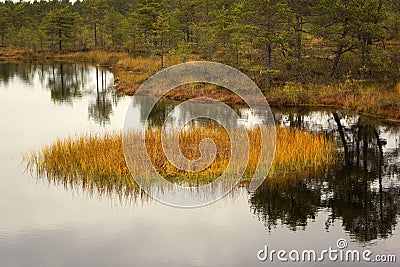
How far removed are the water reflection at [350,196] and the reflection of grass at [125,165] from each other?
2.98 ft

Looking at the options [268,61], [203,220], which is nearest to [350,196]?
[203,220]

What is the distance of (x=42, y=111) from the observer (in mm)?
28219

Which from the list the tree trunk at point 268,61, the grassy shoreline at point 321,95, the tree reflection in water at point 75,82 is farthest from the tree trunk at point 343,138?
the tree reflection in water at point 75,82

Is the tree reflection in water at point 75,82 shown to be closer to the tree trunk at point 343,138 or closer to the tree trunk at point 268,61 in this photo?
the tree trunk at point 268,61

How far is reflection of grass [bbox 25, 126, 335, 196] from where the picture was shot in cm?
1438

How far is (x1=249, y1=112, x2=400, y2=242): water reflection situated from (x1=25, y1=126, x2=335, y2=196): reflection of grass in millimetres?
909

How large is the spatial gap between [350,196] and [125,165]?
6.51 m

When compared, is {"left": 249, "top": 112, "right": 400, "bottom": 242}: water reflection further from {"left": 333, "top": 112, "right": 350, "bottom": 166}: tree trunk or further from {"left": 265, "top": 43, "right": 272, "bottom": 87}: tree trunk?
{"left": 265, "top": 43, "right": 272, "bottom": 87}: tree trunk

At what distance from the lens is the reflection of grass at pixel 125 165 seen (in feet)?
47.2

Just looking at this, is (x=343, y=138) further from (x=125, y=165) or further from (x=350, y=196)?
(x=125, y=165)

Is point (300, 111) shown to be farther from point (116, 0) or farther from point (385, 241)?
point (116, 0)

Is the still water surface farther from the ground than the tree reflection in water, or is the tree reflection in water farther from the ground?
the tree reflection in water

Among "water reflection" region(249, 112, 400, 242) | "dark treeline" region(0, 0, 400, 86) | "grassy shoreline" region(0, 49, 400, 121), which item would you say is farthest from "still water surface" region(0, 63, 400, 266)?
"dark treeline" region(0, 0, 400, 86)

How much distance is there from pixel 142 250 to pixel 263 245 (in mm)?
2562
